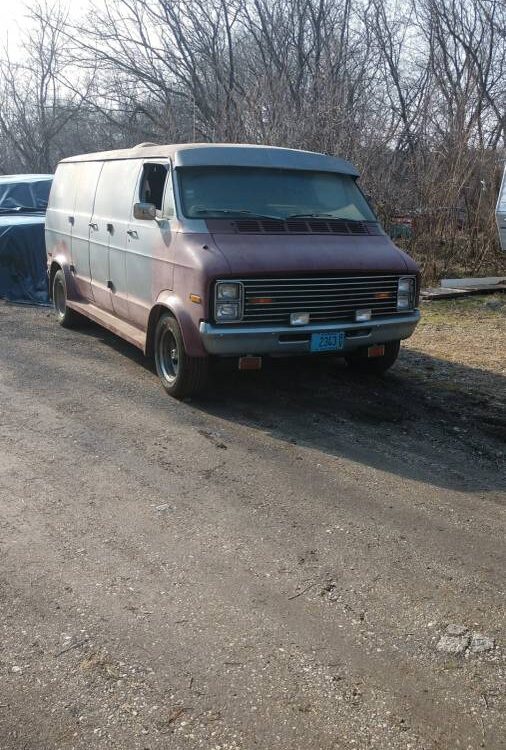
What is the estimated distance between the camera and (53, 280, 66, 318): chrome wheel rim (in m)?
9.41

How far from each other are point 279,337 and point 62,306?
4.52 m

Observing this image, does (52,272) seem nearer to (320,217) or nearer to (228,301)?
(320,217)

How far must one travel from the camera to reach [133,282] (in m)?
7.10

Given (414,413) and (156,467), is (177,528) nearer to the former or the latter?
(156,467)

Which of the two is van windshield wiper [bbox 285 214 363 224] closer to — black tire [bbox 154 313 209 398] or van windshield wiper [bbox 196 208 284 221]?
van windshield wiper [bbox 196 208 284 221]

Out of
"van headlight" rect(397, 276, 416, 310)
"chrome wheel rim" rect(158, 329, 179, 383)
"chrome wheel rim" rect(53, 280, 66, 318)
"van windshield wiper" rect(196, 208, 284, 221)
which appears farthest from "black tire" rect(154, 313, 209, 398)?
"chrome wheel rim" rect(53, 280, 66, 318)

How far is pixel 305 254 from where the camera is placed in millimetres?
6055

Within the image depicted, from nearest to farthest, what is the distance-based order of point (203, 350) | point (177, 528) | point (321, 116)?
point (177, 528), point (203, 350), point (321, 116)

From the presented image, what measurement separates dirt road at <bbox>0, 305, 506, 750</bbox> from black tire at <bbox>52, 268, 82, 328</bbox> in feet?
9.52

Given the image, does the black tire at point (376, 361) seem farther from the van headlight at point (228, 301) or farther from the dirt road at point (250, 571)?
the van headlight at point (228, 301)

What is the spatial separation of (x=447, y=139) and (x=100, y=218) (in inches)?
330

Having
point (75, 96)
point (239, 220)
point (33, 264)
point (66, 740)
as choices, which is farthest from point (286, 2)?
point (66, 740)

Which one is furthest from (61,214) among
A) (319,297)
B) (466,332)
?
(466,332)

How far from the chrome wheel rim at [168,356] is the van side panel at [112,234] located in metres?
0.90
